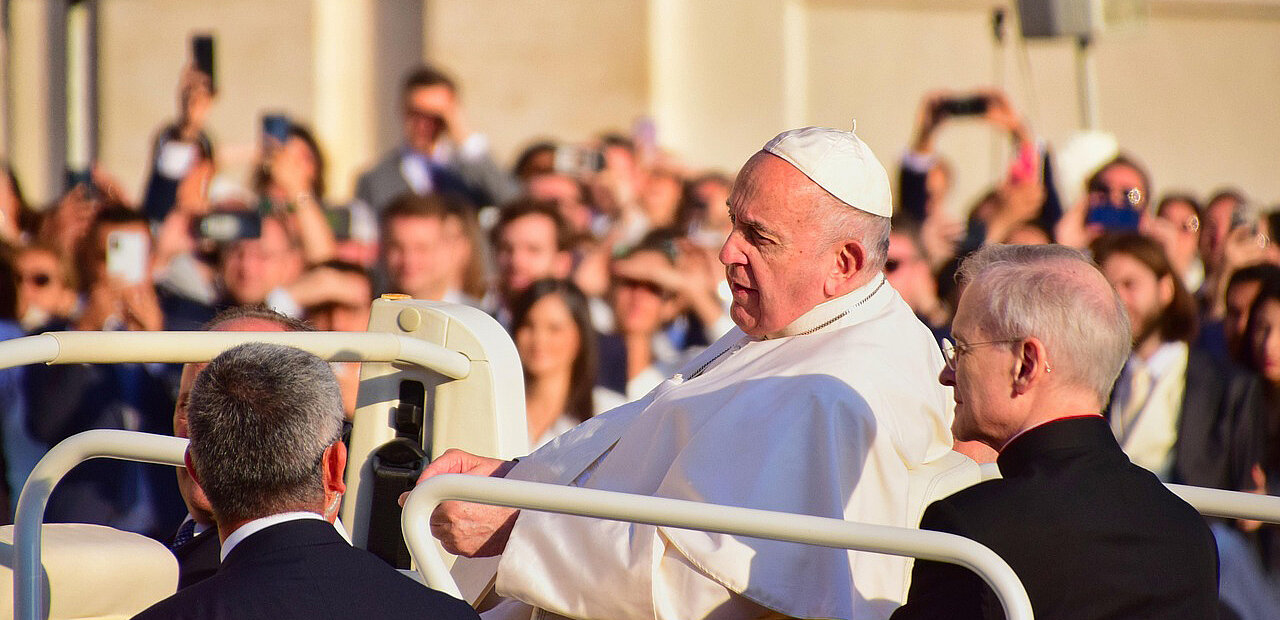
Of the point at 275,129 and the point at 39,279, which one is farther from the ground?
the point at 275,129

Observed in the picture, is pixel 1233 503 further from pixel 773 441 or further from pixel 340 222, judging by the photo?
pixel 340 222

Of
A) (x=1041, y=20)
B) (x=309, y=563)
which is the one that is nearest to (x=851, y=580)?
(x=309, y=563)

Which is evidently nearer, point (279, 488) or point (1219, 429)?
point (279, 488)

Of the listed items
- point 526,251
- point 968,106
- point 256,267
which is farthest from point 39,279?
point 968,106

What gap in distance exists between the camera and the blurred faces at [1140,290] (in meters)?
5.92

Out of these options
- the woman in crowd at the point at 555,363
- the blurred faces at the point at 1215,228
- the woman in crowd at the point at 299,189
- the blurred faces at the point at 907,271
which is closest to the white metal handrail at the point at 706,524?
the woman in crowd at the point at 555,363

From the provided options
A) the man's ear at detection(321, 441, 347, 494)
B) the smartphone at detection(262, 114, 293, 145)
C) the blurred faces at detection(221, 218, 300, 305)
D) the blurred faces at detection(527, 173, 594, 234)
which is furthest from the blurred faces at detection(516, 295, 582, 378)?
the man's ear at detection(321, 441, 347, 494)

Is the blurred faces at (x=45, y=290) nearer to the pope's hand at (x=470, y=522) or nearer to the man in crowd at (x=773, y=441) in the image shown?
the man in crowd at (x=773, y=441)

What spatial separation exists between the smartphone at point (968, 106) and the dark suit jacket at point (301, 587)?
6.72 m

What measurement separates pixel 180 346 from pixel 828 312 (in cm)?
134

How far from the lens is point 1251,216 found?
24.5 feet

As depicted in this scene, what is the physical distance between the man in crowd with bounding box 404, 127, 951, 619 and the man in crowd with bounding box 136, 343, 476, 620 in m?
0.76

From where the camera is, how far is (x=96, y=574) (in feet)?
9.00

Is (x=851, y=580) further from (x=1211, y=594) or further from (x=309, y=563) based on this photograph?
(x=309, y=563)
